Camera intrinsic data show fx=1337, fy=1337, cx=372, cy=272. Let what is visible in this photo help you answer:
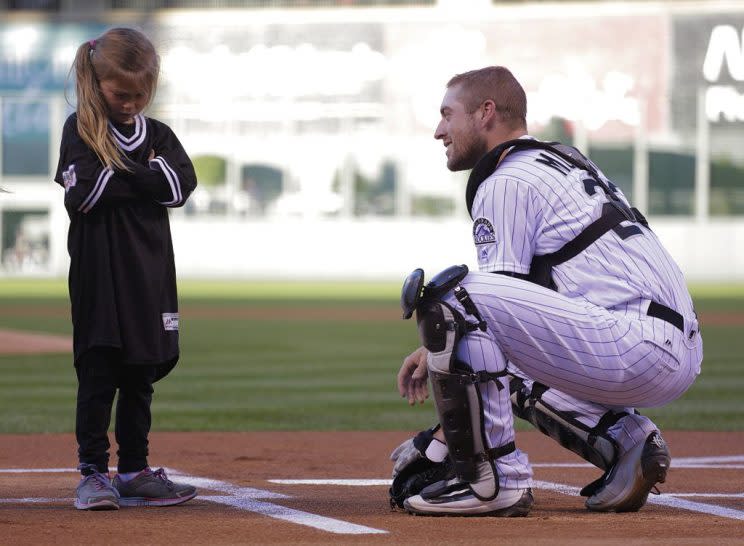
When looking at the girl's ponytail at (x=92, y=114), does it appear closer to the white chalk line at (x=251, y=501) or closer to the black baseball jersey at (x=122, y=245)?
the black baseball jersey at (x=122, y=245)

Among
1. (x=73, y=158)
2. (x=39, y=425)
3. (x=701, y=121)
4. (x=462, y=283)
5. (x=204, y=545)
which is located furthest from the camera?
(x=701, y=121)

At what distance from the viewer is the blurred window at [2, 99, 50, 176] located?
40.6 m

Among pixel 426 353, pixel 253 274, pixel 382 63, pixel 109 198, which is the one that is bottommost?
pixel 253 274

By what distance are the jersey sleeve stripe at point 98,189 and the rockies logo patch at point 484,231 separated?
4.20 ft

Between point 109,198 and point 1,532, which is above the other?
point 109,198

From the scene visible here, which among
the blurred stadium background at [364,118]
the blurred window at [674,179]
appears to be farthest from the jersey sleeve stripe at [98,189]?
the blurred window at [674,179]

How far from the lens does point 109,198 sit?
465 centimetres

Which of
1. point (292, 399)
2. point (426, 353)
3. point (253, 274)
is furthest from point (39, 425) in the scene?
point (253, 274)

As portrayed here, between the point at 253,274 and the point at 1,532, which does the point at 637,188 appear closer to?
the point at 253,274

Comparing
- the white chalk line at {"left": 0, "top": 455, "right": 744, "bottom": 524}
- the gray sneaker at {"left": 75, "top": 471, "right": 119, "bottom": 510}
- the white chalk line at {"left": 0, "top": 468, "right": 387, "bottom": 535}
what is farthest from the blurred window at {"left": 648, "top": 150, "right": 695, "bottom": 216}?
the gray sneaker at {"left": 75, "top": 471, "right": 119, "bottom": 510}

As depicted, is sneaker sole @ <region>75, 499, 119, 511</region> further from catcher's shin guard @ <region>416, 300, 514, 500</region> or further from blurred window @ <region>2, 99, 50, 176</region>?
blurred window @ <region>2, 99, 50, 176</region>

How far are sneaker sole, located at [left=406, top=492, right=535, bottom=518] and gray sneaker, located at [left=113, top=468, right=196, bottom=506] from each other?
2.91 ft

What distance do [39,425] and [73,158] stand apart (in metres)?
3.99

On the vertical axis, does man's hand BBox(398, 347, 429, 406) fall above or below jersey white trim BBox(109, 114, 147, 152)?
below
